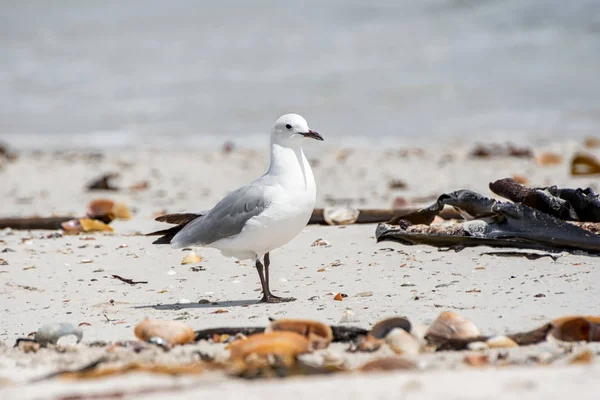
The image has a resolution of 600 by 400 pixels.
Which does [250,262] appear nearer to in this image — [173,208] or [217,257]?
[217,257]

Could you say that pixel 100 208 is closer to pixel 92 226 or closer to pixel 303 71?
pixel 92 226

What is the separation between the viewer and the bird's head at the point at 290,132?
4215 millimetres

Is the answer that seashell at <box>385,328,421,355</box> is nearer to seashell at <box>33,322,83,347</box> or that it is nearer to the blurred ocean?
seashell at <box>33,322,83,347</box>

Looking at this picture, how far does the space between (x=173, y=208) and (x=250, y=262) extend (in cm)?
247

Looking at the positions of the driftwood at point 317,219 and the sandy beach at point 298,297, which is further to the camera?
the driftwood at point 317,219

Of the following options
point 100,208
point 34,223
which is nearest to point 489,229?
point 100,208

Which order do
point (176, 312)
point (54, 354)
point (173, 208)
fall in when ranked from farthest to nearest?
point (173, 208), point (176, 312), point (54, 354)

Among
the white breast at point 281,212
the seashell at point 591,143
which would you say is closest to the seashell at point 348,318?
the white breast at point 281,212

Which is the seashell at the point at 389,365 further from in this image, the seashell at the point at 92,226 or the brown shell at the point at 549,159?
the brown shell at the point at 549,159

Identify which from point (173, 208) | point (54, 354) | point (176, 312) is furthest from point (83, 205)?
point (54, 354)

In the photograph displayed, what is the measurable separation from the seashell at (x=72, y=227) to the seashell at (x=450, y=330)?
11.1 ft

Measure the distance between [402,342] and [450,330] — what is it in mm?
203

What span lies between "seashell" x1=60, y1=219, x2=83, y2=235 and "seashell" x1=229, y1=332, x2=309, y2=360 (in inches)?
128

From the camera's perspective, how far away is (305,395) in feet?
6.78
